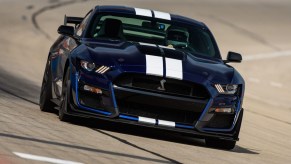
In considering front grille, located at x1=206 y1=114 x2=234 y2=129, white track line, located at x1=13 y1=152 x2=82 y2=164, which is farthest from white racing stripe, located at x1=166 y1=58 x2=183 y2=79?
white track line, located at x1=13 y1=152 x2=82 y2=164

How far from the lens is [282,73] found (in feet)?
87.9

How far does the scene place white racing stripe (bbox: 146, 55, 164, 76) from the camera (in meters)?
10.2

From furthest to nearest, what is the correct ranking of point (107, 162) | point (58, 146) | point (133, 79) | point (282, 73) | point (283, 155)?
point (282, 73)
point (283, 155)
point (133, 79)
point (58, 146)
point (107, 162)

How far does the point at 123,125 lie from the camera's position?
1152cm

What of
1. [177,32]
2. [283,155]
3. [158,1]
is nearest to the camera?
[283,155]

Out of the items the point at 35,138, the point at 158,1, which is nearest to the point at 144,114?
the point at 35,138

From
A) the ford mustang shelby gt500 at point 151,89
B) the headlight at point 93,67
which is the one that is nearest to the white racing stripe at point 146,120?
the ford mustang shelby gt500 at point 151,89

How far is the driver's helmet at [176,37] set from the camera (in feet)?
39.0

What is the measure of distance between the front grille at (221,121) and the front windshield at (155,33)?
1.26 m

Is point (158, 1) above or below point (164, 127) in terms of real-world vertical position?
below

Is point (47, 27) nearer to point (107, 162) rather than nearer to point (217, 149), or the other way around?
point (217, 149)

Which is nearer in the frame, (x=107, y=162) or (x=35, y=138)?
(x=107, y=162)

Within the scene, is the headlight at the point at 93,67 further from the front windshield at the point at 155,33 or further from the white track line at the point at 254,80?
the white track line at the point at 254,80

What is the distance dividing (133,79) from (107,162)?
2.32 m
